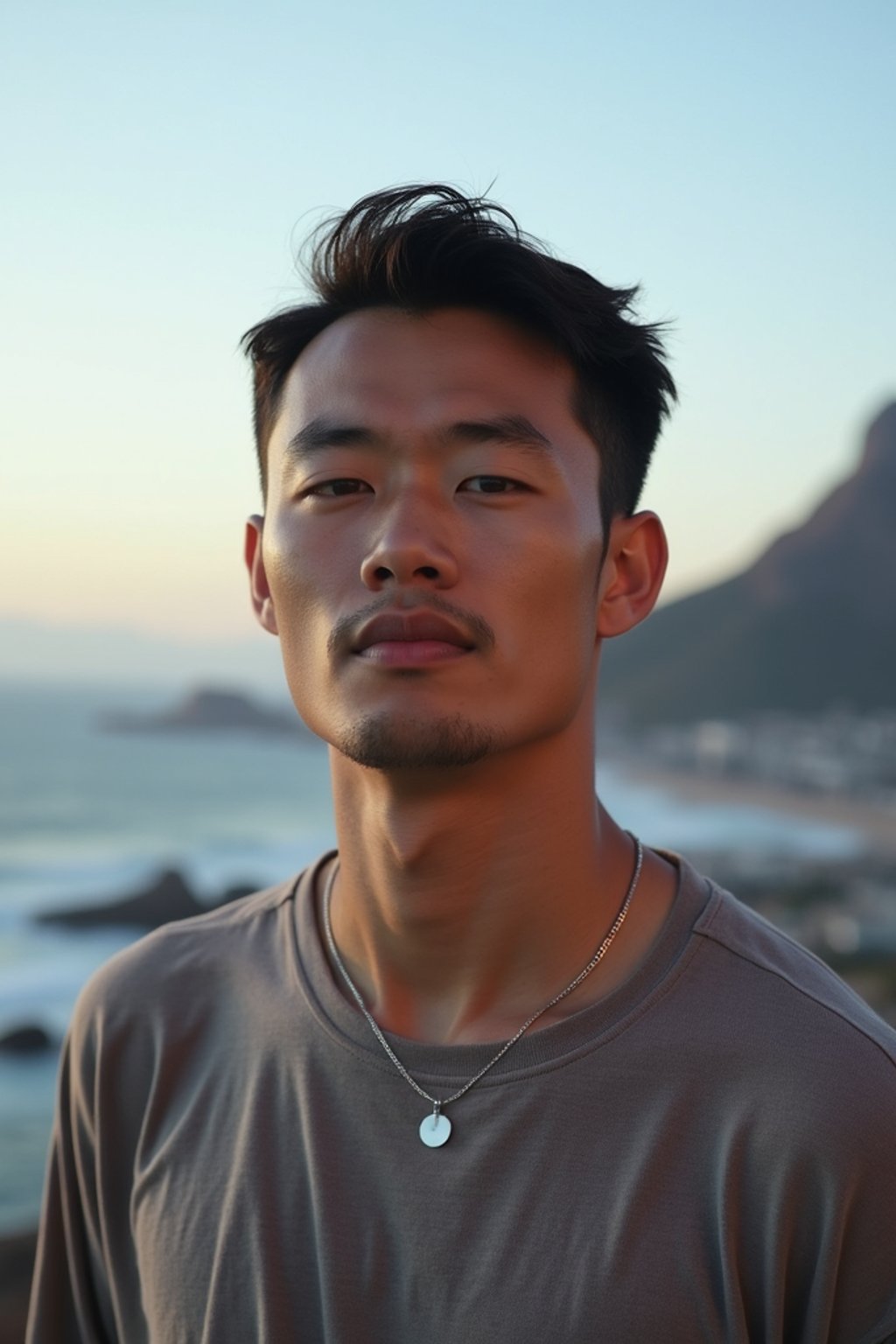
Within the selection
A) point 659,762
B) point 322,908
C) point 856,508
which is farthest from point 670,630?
point 322,908

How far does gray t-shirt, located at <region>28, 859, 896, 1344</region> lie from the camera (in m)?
1.55

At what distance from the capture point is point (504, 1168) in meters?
1.67

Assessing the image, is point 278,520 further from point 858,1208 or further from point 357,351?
point 858,1208

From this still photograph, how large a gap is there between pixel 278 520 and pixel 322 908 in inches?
23.9

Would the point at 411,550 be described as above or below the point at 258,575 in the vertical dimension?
below

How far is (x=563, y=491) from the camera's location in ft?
5.93

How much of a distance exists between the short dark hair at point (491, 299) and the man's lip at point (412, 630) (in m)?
0.34

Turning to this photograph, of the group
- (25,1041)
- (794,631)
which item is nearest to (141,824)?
(794,631)

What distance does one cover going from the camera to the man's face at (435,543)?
169 cm

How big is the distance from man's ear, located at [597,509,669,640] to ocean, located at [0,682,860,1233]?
12.7 metres

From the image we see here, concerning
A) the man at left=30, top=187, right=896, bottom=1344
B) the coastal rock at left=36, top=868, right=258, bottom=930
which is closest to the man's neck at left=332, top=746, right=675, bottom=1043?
the man at left=30, top=187, right=896, bottom=1344

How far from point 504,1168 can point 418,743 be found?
1.72 feet

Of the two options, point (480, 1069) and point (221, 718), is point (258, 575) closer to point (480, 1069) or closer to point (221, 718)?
point (480, 1069)

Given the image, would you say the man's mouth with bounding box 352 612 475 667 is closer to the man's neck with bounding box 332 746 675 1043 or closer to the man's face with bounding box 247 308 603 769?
the man's face with bounding box 247 308 603 769
